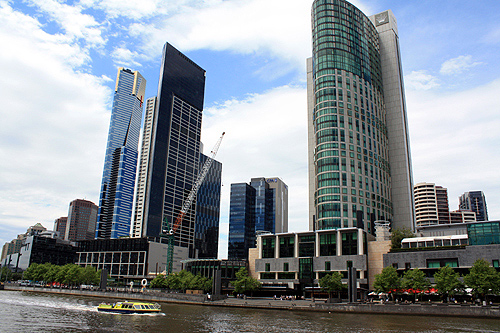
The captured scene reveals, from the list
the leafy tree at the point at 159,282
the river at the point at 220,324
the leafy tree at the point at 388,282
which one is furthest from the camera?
the leafy tree at the point at 159,282

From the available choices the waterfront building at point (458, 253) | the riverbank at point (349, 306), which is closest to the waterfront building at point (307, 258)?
the waterfront building at point (458, 253)

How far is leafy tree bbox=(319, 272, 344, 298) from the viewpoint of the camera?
13175 centimetres

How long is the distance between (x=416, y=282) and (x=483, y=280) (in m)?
17.5

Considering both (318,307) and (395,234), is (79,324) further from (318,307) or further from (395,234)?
(395,234)

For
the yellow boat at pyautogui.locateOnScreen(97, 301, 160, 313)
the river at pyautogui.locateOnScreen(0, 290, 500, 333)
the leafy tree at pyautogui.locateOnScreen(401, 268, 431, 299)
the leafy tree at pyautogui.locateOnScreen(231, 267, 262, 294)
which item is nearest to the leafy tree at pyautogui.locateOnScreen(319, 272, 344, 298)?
the leafy tree at pyautogui.locateOnScreen(401, 268, 431, 299)

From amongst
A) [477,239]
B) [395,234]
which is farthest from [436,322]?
[395,234]

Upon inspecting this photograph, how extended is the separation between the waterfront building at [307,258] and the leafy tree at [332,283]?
10608mm

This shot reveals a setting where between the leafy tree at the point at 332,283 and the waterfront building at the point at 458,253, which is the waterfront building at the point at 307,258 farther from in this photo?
the waterfront building at the point at 458,253

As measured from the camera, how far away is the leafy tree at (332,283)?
432ft

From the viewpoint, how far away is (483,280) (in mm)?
99188

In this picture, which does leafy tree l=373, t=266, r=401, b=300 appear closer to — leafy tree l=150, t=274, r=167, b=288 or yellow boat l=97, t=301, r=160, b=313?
yellow boat l=97, t=301, r=160, b=313

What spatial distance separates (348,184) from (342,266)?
55.7 metres

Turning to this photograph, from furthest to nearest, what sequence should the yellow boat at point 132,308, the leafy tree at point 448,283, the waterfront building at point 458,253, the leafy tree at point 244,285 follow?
1. the leafy tree at point 244,285
2. the waterfront building at point 458,253
3. the leafy tree at point 448,283
4. the yellow boat at point 132,308

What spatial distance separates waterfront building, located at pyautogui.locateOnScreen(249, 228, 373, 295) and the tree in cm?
4345
